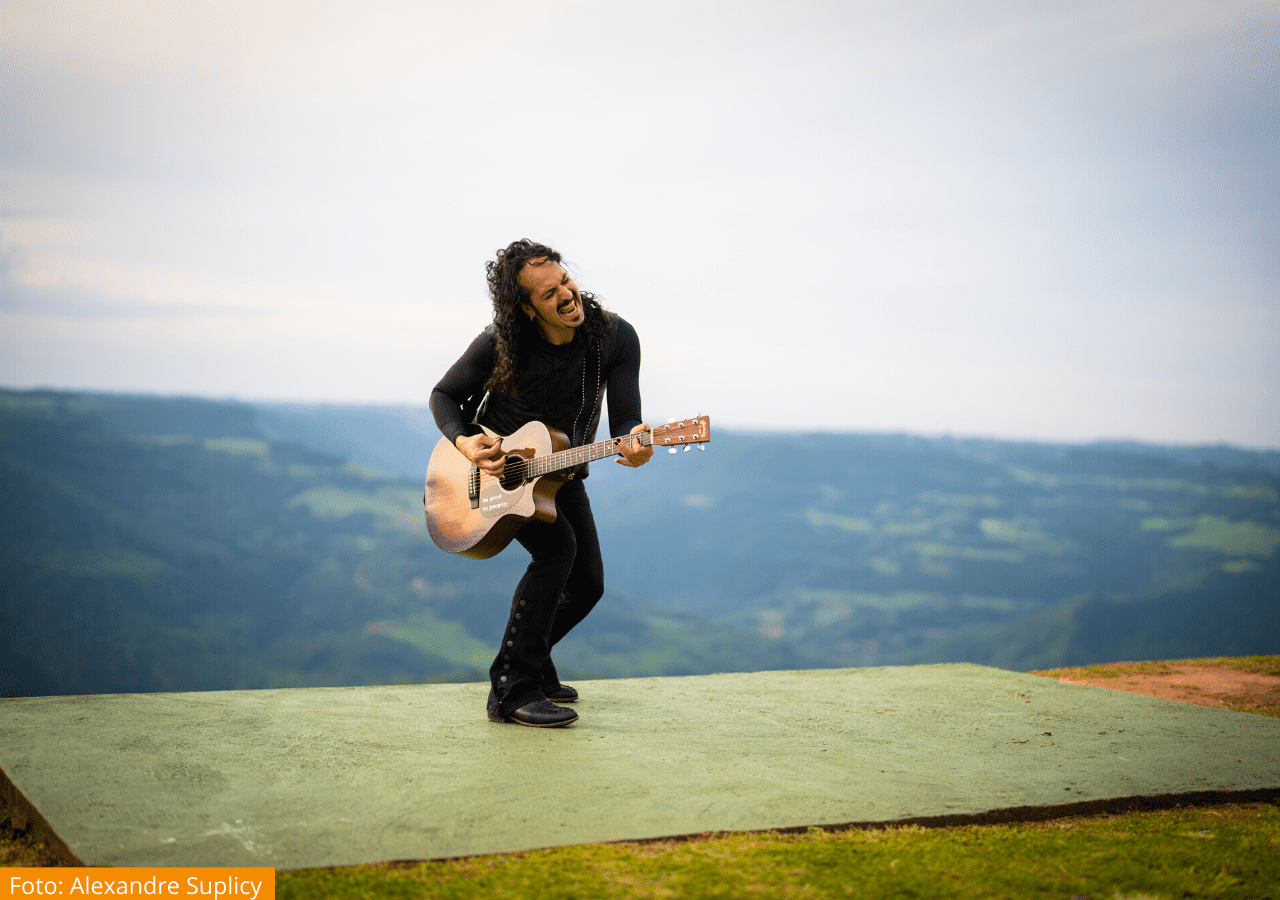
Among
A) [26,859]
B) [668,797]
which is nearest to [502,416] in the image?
[668,797]

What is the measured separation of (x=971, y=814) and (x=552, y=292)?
2.50 metres

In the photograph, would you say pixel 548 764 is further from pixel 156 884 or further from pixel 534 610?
pixel 156 884

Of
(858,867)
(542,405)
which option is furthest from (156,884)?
(542,405)

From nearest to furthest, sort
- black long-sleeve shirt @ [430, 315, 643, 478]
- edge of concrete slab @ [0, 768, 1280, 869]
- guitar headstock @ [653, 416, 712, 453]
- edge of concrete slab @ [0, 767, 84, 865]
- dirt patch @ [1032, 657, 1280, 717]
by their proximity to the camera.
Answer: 1. edge of concrete slab @ [0, 767, 84, 865]
2. edge of concrete slab @ [0, 768, 1280, 869]
3. guitar headstock @ [653, 416, 712, 453]
4. black long-sleeve shirt @ [430, 315, 643, 478]
5. dirt patch @ [1032, 657, 1280, 717]

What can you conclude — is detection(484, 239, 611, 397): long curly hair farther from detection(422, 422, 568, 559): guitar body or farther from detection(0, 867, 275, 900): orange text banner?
detection(0, 867, 275, 900): orange text banner

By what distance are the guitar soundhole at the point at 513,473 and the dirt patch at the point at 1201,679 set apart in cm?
354

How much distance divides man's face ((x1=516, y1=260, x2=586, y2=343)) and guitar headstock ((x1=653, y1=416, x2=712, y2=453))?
0.67 m

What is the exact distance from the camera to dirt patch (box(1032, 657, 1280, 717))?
5430mm

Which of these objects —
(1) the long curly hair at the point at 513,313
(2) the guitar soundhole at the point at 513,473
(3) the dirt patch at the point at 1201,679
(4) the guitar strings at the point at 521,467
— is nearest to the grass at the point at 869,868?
(4) the guitar strings at the point at 521,467

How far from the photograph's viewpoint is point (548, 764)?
3205 mm

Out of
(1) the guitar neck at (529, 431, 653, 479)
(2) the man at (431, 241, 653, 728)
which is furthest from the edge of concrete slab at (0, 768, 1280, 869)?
(1) the guitar neck at (529, 431, 653, 479)

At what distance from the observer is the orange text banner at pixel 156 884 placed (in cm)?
222

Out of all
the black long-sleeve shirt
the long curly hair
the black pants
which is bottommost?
the black pants

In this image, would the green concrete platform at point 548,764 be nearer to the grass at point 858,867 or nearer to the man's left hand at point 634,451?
the grass at point 858,867
